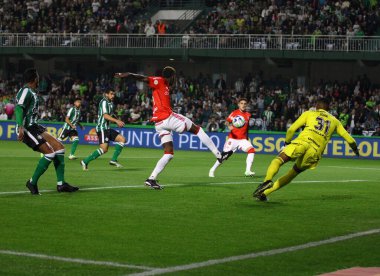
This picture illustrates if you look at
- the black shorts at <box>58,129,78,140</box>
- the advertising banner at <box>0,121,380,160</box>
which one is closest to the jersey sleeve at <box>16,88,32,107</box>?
the black shorts at <box>58,129,78,140</box>

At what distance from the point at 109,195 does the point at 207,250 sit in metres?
5.86

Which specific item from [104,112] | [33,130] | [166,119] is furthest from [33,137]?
[104,112]

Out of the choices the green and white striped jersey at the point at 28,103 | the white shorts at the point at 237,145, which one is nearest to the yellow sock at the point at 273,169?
the green and white striped jersey at the point at 28,103

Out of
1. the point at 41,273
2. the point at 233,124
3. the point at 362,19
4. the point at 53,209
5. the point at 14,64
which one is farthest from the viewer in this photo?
the point at 14,64

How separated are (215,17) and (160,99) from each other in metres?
30.1

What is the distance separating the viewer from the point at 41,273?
26.8 ft

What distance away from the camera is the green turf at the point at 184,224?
8.96 metres

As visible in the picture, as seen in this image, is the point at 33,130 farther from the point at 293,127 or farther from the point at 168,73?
the point at 293,127

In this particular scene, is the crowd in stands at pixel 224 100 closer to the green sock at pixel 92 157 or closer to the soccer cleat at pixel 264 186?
the green sock at pixel 92 157

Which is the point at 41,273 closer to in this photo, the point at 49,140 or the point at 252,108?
the point at 49,140

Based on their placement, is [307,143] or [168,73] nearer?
[307,143]

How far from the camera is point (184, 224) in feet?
38.5

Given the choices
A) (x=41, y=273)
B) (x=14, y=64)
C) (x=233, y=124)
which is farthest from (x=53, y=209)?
(x=14, y=64)

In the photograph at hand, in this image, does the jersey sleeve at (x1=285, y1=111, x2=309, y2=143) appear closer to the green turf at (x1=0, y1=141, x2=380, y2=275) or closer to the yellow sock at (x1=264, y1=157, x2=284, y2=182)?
the yellow sock at (x1=264, y1=157, x2=284, y2=182)
